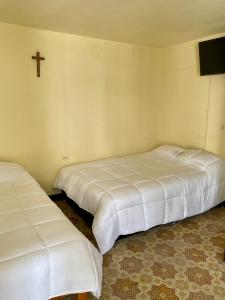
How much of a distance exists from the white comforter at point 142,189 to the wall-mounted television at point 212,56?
1.10 metres

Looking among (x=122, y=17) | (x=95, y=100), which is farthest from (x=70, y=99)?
(x=122, y=17)

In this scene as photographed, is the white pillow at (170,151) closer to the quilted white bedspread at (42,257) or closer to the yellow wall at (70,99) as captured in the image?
the yellow wall at (70,99)

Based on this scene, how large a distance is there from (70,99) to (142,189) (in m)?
1.67

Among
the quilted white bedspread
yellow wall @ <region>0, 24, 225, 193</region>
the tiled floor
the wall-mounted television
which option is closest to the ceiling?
the wall-mounted television

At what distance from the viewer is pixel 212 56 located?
308 centimetres

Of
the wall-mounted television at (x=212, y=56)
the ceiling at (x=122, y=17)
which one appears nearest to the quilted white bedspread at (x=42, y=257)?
the ceiling at (x=122, y=17)

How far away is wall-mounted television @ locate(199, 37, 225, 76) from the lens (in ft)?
9.68

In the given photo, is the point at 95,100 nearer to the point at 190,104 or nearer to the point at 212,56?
the point at 190,104

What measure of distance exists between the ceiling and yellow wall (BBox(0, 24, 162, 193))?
252 millimetres

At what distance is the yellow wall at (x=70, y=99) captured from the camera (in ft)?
9.66

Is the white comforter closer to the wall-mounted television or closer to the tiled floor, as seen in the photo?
the tiled floor

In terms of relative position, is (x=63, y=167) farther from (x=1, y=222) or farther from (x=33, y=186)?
(x=1, y=222)

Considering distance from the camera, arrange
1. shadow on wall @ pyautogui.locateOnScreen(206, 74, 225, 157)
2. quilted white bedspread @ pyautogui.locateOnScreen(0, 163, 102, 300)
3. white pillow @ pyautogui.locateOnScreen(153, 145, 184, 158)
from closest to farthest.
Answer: quilted white bedspread @ pyautogui.locateOnScreen(0, 163, 102, 300), shadow on wall @ pyautogui.locateOnScreen(206, 74, 225, 157), white pillow @ pyautogui.locateOnScreen(153, 145, 184, 158)

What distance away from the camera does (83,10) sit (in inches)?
91.5
